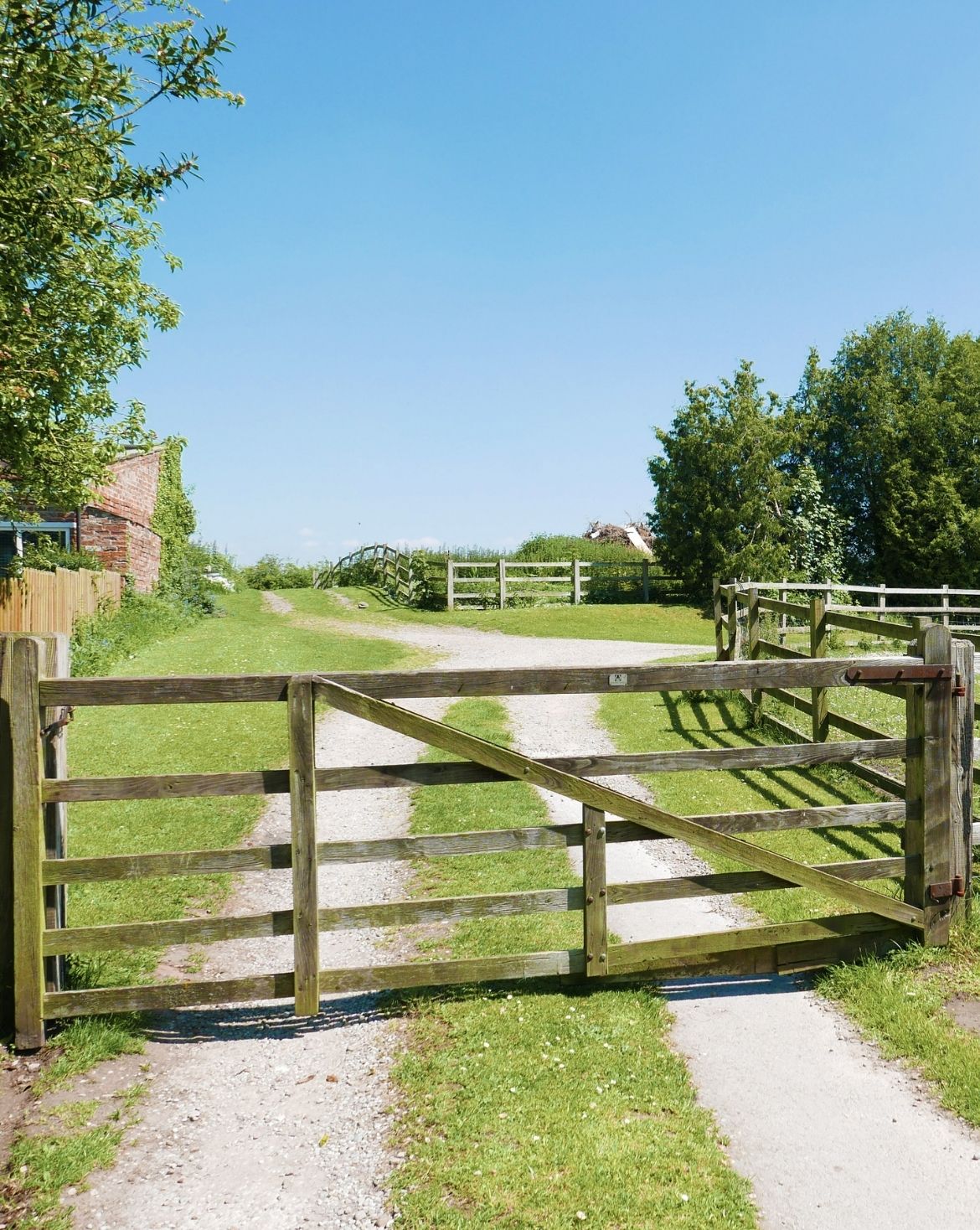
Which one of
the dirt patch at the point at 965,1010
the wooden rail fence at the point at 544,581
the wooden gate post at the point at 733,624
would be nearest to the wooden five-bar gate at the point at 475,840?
the dirt patch at the point at 965,1010

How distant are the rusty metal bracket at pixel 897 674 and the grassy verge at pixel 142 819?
4.69 m

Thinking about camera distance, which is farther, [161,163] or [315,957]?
[161,163]

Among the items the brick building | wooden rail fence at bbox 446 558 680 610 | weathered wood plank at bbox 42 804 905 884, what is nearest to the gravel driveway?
weathered wood plank at bbox 42 804 905 884

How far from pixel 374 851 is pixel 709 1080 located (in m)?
2.07

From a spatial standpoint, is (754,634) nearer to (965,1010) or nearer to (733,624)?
(733,624)

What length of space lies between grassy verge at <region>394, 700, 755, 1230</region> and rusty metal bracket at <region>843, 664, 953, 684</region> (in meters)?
2.32

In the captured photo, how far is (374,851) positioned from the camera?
16.3 feet

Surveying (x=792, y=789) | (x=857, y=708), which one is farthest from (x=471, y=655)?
(x=792, y=789)

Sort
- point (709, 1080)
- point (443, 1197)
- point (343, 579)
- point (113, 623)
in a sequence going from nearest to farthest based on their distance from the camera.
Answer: point (443, 1197) → point (709, 1080) → point (113, 623) → point (343, 579)

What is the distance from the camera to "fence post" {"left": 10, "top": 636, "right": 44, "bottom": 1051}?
189 inches

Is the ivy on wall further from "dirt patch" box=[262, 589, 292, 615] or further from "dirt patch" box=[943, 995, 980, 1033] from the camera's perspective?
"dirt patch" box=[943, 995, 980, 1033]

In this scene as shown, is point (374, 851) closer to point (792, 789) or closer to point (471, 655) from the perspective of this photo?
point (792, 789)

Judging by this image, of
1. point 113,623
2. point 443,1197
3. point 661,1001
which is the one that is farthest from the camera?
point 113,623

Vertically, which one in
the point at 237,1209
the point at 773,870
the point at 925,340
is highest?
the point at 925,340
